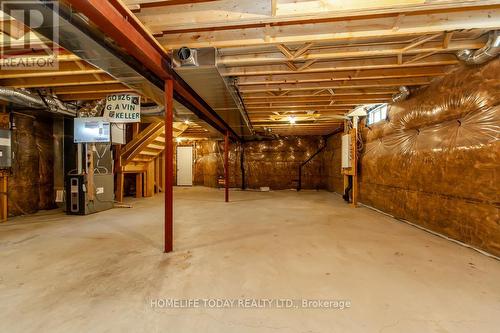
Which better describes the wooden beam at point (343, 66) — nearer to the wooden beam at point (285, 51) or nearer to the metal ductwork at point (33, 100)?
the wooden beam at point (285, 51)

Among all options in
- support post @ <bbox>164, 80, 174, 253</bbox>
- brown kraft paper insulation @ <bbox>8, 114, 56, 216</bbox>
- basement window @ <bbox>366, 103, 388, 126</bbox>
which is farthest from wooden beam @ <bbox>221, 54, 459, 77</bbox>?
brown kraft paper insulation @ <bbox>8, 114, 56, 216</bbox>

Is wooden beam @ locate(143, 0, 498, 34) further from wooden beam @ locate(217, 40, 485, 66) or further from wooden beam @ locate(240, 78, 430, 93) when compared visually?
wooden beam @ locate(240, 78, 430, 93)

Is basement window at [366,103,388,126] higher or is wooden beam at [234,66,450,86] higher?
wooden beam at [234,66,450,86]

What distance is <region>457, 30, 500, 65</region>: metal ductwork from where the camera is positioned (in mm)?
2239

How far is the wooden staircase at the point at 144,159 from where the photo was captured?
5.78m

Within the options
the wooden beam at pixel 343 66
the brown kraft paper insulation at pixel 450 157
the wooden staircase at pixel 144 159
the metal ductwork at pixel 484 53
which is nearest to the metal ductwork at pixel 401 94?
the brown kraft paper insulation at pixel 450 157

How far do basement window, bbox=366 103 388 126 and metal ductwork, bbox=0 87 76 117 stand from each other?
5.63m

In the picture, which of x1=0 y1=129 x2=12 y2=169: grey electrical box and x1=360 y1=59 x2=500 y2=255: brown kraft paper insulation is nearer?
x1=360 y1=59 x2=500 y2=255: brown kraft paper insulation

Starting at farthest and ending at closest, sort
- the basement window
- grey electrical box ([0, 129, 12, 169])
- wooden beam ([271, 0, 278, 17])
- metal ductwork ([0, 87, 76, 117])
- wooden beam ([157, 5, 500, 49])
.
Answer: the basement window
grey electrical box ([0, 129, 12, 169])
metal ductwork ([0, 87, 76, 117])
wooden beam ([157, 5, 500, 49])
wooden beam ([271, 0, 278, 17])

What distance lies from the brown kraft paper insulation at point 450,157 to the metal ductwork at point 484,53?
0.35 feet

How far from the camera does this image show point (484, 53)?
2373 mm

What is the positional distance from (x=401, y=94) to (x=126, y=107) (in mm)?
4144

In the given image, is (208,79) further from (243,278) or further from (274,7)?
(243,278)

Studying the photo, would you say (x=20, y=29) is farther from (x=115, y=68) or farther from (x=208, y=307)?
(x=208, y=307)
